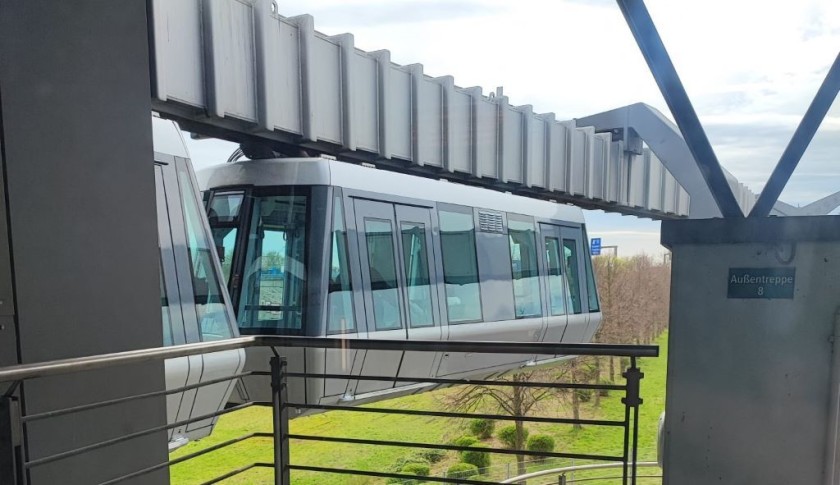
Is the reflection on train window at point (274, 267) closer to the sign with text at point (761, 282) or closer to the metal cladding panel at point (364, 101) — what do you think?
the metal cladding panel at point (364, 101)

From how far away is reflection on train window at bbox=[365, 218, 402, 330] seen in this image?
179 inches

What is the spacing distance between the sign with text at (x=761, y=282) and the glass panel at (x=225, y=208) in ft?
12.9

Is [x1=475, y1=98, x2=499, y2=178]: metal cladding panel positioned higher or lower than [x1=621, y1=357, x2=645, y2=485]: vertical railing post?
higher

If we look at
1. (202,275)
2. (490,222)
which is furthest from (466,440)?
(202,275)

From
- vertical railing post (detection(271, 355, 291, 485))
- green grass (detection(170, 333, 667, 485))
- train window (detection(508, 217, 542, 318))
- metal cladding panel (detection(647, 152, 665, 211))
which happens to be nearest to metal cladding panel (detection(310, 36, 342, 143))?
train window (detection(508, 217, 542, 318))

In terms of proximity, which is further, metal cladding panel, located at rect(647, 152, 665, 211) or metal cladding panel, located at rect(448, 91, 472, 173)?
metal cladding panel, located at rect(647, 152, 665, 211)

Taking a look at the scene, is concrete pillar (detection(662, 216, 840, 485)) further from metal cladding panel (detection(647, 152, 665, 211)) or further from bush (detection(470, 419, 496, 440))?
bush (detection(470, 419, 496, 440))

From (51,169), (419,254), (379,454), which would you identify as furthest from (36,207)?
(379,454)

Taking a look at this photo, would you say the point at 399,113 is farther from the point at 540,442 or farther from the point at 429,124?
the point at 540,442

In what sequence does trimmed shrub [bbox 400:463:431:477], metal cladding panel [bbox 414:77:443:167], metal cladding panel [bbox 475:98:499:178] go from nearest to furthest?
metal cladding panel [bbox 414:77:443:167] < metal cladding panel [bbox 475:98:499:178] < trimmed shrub [bbox 400:463:431:477]

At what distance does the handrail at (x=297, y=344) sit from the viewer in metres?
1.28

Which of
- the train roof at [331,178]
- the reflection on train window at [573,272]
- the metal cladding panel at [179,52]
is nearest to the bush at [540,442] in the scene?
the reflection on train window at [573,272]

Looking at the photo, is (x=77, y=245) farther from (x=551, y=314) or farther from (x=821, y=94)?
(x=551, y=314)

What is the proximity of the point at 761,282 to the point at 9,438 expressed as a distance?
200 cm
